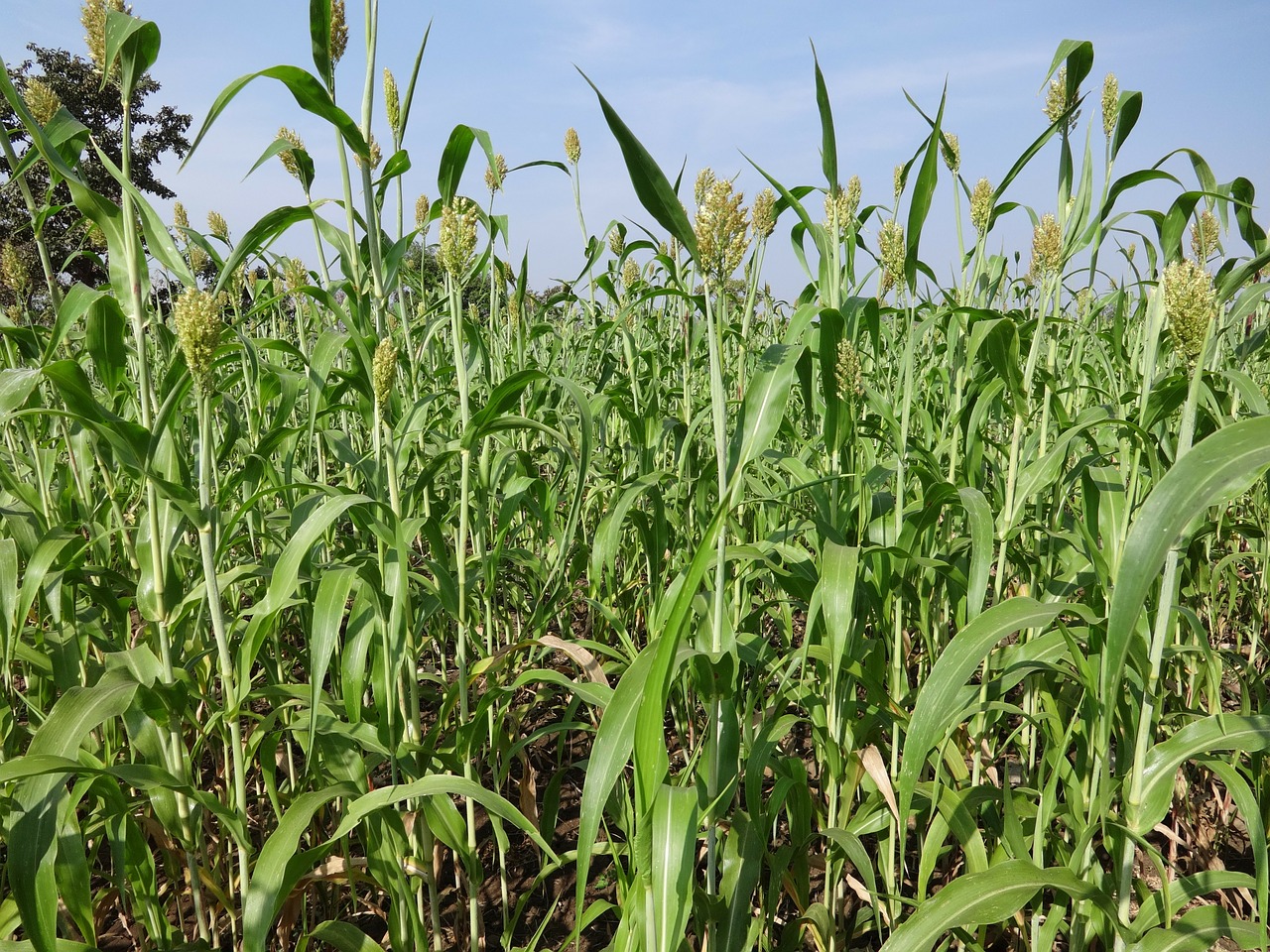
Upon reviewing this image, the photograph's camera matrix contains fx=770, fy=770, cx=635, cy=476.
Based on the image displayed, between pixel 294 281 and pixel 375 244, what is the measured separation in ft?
6.57

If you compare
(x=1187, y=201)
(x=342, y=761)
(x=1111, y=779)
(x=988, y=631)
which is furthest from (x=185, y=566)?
(x=1187, y=201)

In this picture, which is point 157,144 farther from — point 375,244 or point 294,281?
point 375,244

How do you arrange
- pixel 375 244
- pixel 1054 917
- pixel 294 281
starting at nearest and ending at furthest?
1. pixel 1054 917
2. pixel 375 244
3. pixel 294 281

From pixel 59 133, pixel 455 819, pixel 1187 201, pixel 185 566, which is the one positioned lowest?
pixel 455 819

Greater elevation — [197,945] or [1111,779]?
[1111,779]

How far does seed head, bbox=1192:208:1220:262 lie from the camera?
7.47ft

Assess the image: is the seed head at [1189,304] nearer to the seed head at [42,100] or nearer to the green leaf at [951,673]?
the green leaf at [951,673]

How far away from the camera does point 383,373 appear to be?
Answer: 133 centimetres

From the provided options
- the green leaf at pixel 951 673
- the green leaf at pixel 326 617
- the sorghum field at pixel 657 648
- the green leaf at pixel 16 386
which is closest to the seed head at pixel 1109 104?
the sorghum field at pixel 657 648

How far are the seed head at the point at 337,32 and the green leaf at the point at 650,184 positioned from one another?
73 cm

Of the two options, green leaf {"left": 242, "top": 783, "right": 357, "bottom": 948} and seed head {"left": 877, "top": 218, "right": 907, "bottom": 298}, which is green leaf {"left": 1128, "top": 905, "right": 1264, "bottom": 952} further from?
seed head {"left": 877, "top": 218, "right": 907, "bottom": 298}

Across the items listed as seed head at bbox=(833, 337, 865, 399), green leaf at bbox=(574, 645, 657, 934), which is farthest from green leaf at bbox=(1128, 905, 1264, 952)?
seed head at bbox=(833, 337, 865, 399)

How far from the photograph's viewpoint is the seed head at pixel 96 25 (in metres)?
1.49

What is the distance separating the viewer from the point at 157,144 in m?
13.9
